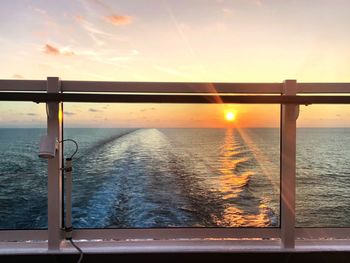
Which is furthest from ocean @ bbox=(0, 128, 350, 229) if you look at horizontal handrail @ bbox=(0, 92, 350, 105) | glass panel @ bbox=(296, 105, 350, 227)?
horizontal handrail @ bbox=(0, 92, 350, 105)

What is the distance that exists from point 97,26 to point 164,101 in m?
5.41

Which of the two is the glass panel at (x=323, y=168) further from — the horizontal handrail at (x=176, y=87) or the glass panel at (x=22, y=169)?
the glass panel at (x=22, y=169)

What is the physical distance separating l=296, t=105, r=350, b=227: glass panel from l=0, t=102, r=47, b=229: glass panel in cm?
123

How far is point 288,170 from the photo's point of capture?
1732 mm

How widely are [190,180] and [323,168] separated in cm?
80

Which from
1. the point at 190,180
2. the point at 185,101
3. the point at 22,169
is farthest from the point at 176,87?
the point at 22,169

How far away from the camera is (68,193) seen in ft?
5.67

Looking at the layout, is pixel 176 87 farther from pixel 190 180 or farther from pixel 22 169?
pixel 22 169

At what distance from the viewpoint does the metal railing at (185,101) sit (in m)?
1.58

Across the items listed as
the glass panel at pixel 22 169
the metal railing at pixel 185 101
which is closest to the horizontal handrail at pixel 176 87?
the metal railing at pixel 185 101

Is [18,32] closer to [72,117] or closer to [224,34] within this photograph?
[224,34]

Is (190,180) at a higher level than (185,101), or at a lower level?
lower

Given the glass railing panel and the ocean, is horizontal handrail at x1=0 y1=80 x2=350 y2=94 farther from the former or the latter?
the ocean

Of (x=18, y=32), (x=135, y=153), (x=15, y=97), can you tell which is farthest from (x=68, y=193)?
(x=18, y=32)
